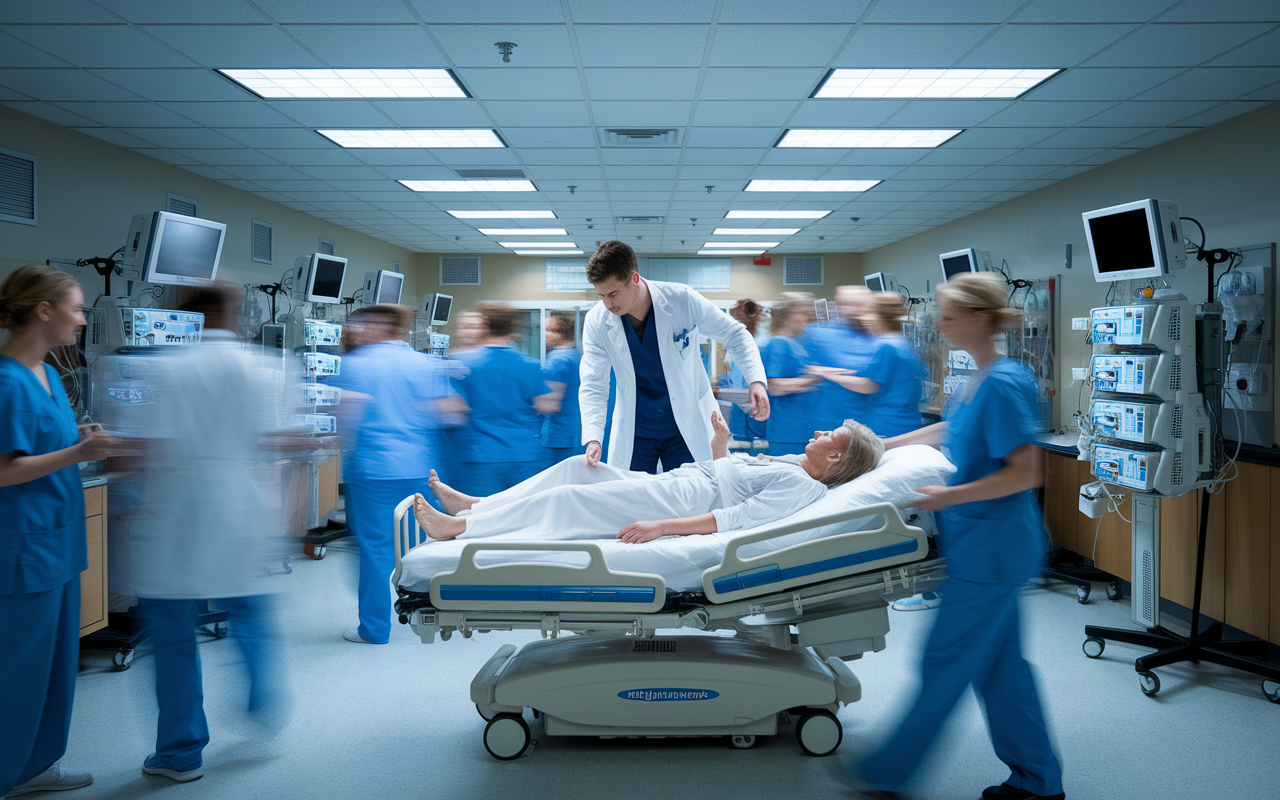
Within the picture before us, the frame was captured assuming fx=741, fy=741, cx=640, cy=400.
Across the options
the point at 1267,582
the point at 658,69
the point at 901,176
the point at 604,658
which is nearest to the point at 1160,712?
the point at 1267,582

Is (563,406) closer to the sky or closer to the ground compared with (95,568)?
closer to the sky

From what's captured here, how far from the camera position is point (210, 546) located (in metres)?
2.03

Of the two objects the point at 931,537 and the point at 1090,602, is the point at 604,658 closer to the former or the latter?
the point at 931,537

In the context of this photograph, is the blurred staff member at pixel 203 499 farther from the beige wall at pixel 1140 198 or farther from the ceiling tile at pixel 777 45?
the beige wall at pixel 1140 198

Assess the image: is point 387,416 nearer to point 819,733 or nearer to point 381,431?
point 381,431

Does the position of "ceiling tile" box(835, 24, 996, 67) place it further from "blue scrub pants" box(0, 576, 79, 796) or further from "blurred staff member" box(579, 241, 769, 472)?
"blue scrub pants" box(0, 576, 79, 796)

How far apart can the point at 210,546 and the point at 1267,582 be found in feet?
13.4

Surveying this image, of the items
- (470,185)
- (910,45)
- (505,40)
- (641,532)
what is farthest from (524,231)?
(641,532)

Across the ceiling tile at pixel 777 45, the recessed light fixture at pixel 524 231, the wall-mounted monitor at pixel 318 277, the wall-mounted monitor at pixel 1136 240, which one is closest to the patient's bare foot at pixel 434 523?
the ceiling tile at pixel 777 45

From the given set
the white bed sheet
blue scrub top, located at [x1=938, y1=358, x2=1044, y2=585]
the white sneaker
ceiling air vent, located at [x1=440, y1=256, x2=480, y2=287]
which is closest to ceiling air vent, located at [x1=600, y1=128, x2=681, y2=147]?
the white bed sheet

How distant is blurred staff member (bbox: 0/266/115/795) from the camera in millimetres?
1915

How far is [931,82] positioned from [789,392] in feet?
6.46

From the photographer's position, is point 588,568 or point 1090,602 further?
point 1090,602

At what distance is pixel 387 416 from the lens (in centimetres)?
326
